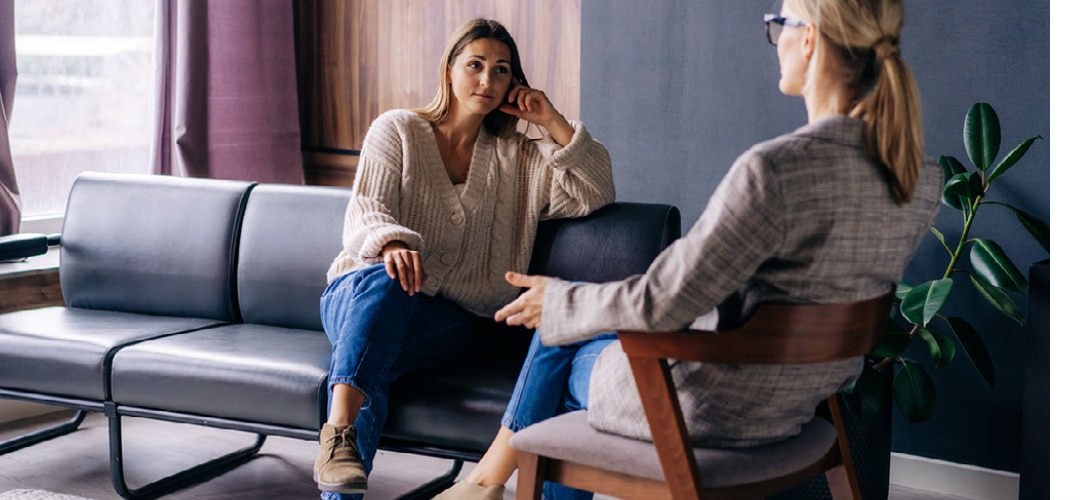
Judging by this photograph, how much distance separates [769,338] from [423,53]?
2.55 meters

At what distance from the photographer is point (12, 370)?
2861mm

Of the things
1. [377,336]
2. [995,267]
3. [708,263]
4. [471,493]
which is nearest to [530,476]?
[471,493]

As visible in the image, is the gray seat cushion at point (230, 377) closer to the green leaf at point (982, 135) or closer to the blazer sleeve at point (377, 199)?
the blazer sleeve at point (377, 199)

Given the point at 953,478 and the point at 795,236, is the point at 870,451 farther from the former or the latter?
the point at 795,236

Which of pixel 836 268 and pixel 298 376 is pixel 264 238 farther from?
pixel 836 268

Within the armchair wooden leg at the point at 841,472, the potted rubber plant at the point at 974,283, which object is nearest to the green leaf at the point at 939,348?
the potted rubber plant at the point at 974,283

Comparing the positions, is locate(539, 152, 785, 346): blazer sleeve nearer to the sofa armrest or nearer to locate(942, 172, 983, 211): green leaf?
locate(942, 172, 983, 211): green leaf

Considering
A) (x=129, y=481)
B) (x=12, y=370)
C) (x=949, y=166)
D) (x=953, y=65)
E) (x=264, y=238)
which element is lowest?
(x=129, y=481)

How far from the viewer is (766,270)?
5.50 ft

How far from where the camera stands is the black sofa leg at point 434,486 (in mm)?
2908

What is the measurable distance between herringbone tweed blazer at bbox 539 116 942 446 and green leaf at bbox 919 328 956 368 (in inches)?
39.1

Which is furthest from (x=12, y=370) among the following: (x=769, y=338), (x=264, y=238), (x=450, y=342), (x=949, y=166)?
(x=949, y=166)

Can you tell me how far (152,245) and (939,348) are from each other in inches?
83.9

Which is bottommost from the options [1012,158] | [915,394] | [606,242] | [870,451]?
[870,451]
